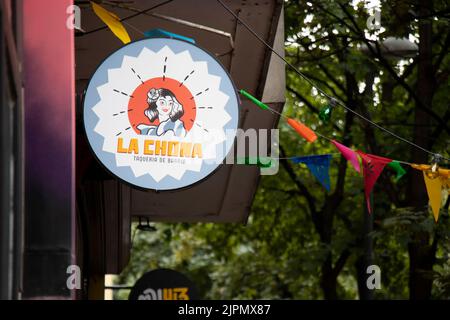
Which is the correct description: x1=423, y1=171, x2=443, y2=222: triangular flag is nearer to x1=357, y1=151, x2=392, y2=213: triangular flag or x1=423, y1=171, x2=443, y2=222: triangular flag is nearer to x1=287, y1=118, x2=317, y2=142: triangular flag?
x1=357, y1=151, x2=392, y2=213: triangular flag

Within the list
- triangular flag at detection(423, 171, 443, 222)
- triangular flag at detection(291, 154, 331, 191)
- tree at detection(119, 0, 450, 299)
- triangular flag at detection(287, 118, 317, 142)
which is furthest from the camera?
tree at detection(119, 0, 450, 299)

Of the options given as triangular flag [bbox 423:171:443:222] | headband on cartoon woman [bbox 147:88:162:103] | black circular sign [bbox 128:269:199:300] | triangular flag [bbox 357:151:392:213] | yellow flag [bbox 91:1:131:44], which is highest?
yellow flag [bbox 91:1:131:44]

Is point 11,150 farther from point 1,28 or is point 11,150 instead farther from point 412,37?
point 412,37

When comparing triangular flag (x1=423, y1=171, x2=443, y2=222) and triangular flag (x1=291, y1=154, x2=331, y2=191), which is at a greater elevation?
triangular flag (x1=291, y1=154, x2=331, y2=191)

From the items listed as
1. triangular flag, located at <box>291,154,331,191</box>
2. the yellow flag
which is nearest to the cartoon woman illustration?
the yellow flag

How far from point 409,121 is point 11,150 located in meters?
13.4

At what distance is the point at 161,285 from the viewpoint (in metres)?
15.7

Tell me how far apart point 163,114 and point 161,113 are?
0.02 m

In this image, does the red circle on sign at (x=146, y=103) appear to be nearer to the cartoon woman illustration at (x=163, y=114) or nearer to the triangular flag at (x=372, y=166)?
the cartoon woman illustration at (x=163, y=114)

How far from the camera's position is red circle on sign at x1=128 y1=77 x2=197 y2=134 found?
769 centimetres

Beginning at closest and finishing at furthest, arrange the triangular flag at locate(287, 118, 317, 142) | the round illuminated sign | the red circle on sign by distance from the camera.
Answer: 1. the round illuminated sign
2. the red circle on sign
3. the triangular flag at locate(287, 118, 317, 142)

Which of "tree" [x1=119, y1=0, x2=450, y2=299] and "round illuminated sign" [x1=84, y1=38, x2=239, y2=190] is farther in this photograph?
"tree" [x1=119, y1=0, x2=450, y2=299]

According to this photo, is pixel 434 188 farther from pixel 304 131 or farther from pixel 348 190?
pixel 348 190

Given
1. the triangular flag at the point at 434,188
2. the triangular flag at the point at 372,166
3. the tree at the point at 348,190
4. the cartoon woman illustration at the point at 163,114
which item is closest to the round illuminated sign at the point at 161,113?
the cartoon woman illustration at the point at 163,114
